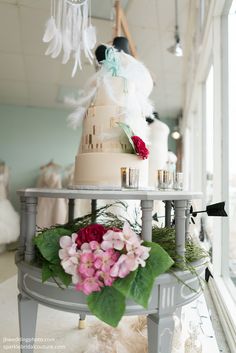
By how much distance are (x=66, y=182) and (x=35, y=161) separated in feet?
2.28

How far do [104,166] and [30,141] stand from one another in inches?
160

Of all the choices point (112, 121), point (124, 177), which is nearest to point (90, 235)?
point (124, 177)

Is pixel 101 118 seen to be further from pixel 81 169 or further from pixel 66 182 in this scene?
pixel 66 182

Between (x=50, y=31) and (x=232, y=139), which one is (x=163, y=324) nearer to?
Answer: (x=232, y=139)

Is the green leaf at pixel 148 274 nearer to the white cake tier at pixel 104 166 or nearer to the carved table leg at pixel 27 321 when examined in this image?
the white cake tier at pixel 104 166

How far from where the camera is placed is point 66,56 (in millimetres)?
1356

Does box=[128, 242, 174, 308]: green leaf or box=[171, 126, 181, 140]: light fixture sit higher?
box=[171, 126, 181, 140]: light fixture

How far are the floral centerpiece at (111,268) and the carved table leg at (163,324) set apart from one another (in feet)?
0.37

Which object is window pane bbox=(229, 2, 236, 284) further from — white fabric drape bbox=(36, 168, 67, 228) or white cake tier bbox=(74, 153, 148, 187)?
white fabric drape bbox=(36, 168, 67, 228)

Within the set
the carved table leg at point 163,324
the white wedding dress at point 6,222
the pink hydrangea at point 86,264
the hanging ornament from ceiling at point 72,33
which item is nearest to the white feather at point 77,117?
the hanging ornament from ceiling at point 72,33

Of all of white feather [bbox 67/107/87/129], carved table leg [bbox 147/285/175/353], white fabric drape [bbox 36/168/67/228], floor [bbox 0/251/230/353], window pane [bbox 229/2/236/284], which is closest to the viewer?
carved table leg [bbox 147/285/175/353]

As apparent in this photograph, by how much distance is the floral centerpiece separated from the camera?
73 centimetres

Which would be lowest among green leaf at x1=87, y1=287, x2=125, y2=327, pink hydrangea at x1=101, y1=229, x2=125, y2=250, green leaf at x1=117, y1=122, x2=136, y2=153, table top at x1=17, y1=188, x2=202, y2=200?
green leaf at x1=87, y1=287, x2=125, y2=327

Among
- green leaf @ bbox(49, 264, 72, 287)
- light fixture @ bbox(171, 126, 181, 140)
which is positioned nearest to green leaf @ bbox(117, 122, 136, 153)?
green leaf @ bbox(49, 264, 72, 287)
